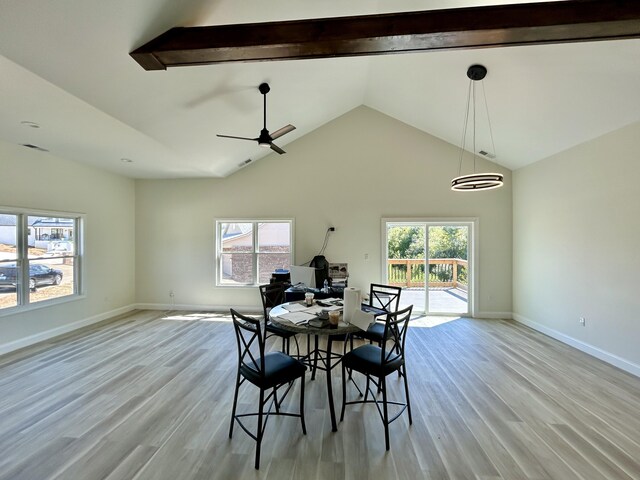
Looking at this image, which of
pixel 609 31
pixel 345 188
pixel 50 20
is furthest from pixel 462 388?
pixel 50 20

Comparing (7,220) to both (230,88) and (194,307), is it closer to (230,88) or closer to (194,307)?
(194,307)

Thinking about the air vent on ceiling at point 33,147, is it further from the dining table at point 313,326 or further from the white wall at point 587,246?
the white wall at point 587,246

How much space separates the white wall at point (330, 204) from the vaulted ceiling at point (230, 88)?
62 cm

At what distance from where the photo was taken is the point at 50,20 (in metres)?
1.93

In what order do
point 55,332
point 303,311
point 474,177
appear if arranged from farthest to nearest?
point 55,332 < point 474,177 < point 303,311

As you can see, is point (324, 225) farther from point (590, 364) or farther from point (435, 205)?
point (590, 364)

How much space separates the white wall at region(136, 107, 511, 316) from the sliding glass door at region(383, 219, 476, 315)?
26cm

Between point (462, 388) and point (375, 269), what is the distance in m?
2.97

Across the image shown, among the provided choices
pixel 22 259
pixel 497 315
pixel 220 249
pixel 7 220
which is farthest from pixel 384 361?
pixel 7 220

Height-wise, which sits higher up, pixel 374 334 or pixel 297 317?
pixel 297 317

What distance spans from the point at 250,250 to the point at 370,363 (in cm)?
433

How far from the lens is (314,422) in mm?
2412

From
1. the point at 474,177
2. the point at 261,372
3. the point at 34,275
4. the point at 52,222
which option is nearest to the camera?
the point at 261,372

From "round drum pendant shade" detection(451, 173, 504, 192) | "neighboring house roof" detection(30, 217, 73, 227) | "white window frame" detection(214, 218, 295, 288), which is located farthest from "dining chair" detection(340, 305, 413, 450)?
"neighboring house roof" detection(30, 217, 73, 227)
